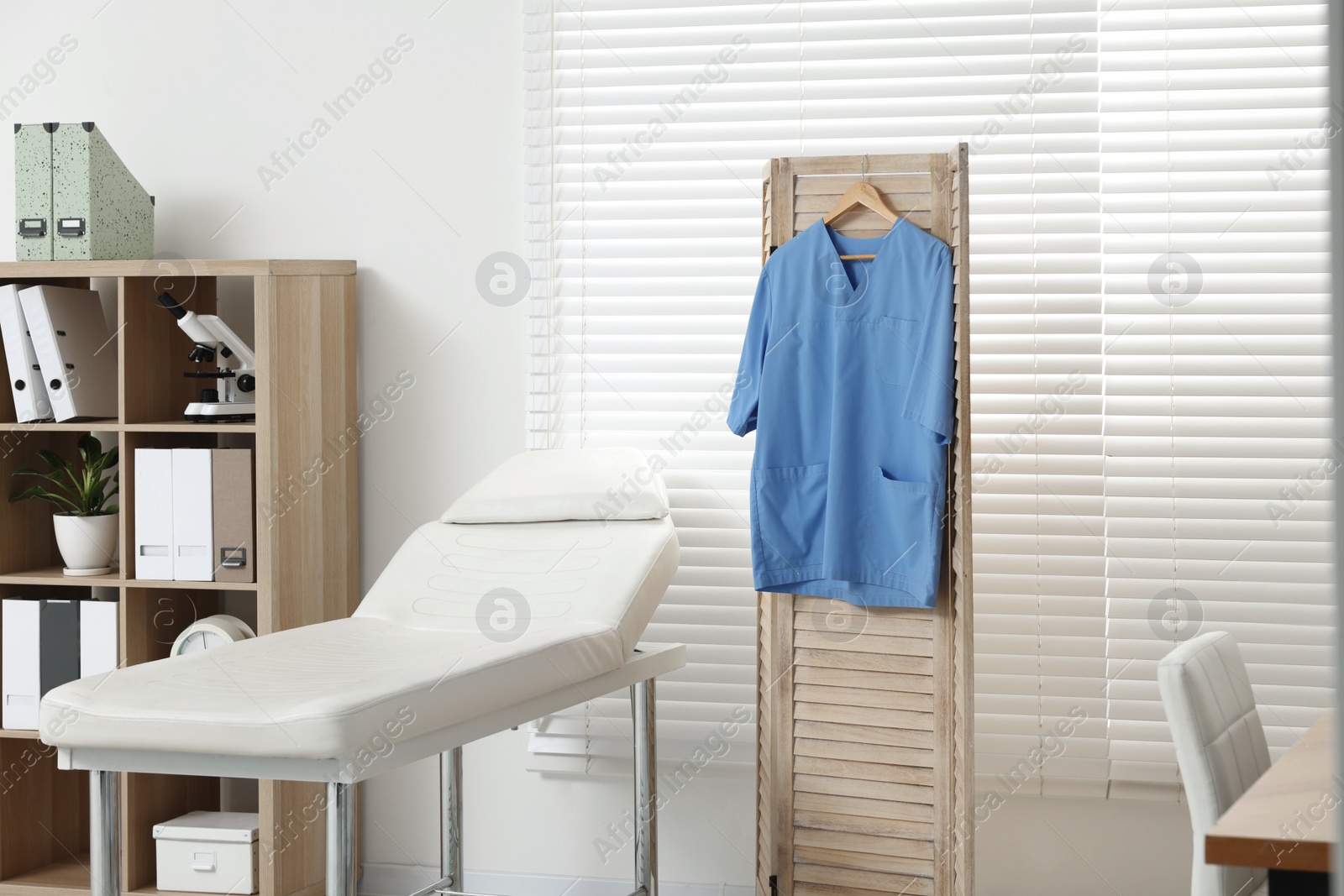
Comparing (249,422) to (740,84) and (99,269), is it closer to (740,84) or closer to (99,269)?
(99,269)

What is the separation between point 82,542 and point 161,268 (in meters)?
0.69

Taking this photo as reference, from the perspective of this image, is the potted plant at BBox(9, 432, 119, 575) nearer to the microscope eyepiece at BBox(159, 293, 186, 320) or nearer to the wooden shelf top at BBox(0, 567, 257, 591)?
the wooden shelf top at BBox(0, 567, 257, 591)

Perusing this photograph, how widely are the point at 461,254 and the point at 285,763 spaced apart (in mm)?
1533

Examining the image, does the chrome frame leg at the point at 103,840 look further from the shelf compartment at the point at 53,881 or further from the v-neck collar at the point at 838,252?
the v-neck collar at the point at 838,252

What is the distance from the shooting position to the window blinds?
2375 millimetres

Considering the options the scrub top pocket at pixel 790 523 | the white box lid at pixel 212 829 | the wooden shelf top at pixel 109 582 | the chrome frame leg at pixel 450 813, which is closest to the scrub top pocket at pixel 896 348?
the scrub top pocket at pixel 790 523

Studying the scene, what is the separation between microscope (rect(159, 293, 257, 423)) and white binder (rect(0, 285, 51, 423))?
328mm

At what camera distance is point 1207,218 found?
2.40 meters

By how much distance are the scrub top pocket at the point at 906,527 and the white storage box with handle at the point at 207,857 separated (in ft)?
5.10

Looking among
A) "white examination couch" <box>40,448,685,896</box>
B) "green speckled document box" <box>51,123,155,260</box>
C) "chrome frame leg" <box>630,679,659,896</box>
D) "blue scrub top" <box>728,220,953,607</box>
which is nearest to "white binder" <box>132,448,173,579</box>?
"green speckled document box" <box>51,123,155,260</box>

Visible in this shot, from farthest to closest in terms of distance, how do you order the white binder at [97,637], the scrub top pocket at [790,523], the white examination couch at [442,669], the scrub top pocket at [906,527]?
the white binder at [97,637] < the scrub top pocket at [790,523] < the scrub top pocket at [906,527] < the white examination couch at [442,669]

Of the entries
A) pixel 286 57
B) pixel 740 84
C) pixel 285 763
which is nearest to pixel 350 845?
pixel 285 763

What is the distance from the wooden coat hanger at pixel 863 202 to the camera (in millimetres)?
2148

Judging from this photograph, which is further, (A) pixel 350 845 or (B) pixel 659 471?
(B) pixel 659 471
